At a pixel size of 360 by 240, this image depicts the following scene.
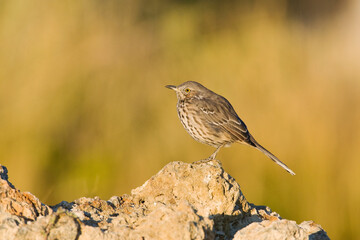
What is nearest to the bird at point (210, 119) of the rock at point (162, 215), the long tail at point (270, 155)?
the long tail at point (270, 155)

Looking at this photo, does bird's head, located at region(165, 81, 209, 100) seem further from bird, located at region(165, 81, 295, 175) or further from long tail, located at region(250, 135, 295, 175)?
long tail, located at region(250, 135, 295, 175)

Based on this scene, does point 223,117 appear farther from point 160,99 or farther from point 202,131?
point 160,99

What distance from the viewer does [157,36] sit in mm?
6066

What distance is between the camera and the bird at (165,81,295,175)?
5230mm

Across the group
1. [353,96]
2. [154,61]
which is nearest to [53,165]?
[154,61]

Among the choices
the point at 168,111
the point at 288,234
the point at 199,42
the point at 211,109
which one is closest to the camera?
the point at 288,234

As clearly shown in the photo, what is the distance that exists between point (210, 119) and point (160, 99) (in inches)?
29.0

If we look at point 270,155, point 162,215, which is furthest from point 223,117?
point 162,215

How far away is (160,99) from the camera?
19.1 ft

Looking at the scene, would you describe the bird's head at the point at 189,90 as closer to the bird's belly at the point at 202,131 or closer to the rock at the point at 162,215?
the bird's belly at the point at 202,131

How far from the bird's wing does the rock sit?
5.18 ft

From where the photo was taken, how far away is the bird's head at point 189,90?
5477 mm

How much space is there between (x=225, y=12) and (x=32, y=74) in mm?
2099

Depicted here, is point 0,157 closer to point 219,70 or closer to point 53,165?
point 53,165
